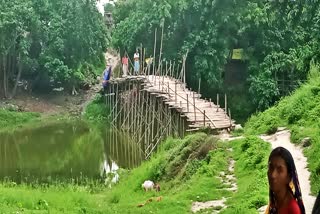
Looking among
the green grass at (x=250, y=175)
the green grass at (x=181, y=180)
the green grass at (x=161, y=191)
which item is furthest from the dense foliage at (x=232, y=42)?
the green grass at (x=250, y=175)

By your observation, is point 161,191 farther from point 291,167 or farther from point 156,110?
point 156,110

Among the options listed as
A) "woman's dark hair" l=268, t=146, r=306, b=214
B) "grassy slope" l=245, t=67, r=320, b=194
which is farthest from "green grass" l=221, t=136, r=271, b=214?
"woman's dark hair" l=268, t=146, r=306, b=214

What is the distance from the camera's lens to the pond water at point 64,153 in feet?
62.5

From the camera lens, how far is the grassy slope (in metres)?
13.1

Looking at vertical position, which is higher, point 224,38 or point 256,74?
point 224,38

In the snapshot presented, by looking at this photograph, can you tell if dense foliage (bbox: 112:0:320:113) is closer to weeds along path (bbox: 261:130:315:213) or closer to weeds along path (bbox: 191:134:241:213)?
weeds along path (bbox: 261:130:315:213)

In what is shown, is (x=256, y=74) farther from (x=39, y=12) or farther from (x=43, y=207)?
(x=43, y=207)

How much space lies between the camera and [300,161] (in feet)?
36.8

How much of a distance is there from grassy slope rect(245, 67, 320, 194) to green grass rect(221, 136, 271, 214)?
3.29ft

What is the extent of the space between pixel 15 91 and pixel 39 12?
552cm

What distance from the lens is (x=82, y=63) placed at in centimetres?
3688

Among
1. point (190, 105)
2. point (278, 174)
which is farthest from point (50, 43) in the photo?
point (278, 174)

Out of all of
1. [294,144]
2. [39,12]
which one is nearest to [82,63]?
[39,12]

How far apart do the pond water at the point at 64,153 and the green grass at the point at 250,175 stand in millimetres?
6697
